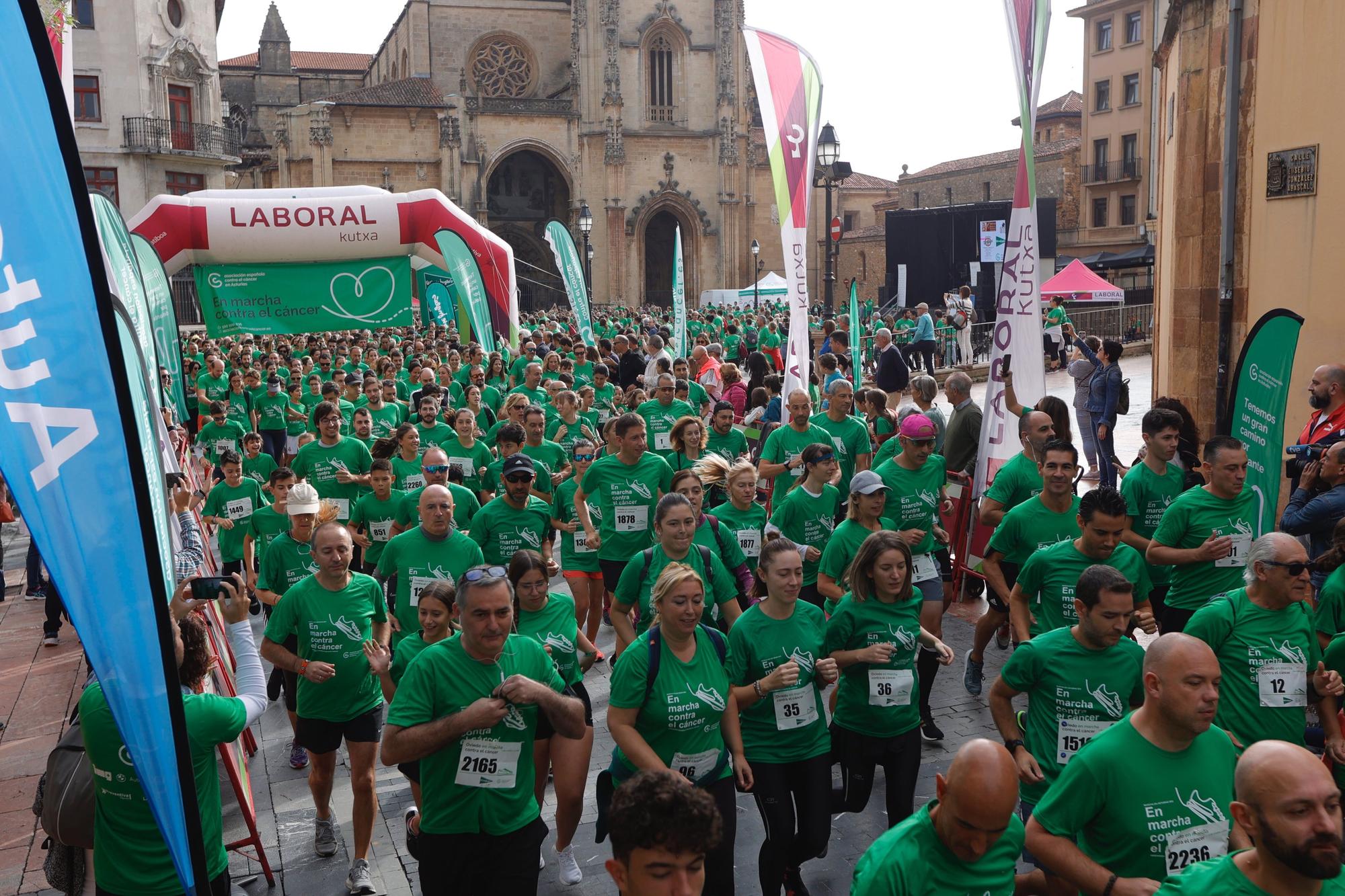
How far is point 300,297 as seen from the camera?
17.8 m

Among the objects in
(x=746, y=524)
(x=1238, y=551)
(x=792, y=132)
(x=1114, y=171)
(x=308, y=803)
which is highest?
(x=1114, y=171)

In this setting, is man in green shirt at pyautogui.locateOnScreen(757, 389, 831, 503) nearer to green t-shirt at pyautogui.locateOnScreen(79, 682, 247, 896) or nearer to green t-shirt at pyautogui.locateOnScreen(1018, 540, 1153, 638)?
green t-shirt at pyautogui.locateOnScreen(1018, 540, 1153, 638)

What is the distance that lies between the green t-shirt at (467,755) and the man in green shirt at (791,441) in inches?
195

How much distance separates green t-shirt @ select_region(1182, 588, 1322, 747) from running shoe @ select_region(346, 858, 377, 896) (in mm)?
3844

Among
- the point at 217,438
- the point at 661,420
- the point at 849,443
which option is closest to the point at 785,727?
the point at 849,443

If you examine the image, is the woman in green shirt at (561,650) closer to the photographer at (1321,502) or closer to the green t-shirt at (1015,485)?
the green t-shirt at (1015,485)

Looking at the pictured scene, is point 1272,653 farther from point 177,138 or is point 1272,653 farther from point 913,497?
point 177,138

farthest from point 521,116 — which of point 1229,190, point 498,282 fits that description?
point 1229,190

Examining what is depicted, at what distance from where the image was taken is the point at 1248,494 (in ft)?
20.6

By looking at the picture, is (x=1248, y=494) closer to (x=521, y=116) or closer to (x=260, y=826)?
(x=260, y=826)

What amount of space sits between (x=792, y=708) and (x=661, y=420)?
616 centimetres

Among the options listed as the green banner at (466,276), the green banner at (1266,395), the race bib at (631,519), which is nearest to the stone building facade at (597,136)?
the green banner at (466,276)

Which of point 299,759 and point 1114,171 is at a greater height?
point 1114,171

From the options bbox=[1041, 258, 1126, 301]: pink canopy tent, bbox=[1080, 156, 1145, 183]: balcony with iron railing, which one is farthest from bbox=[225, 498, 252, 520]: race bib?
bbox=[1080, 156, 1145, 183]: balcony with iron railing
